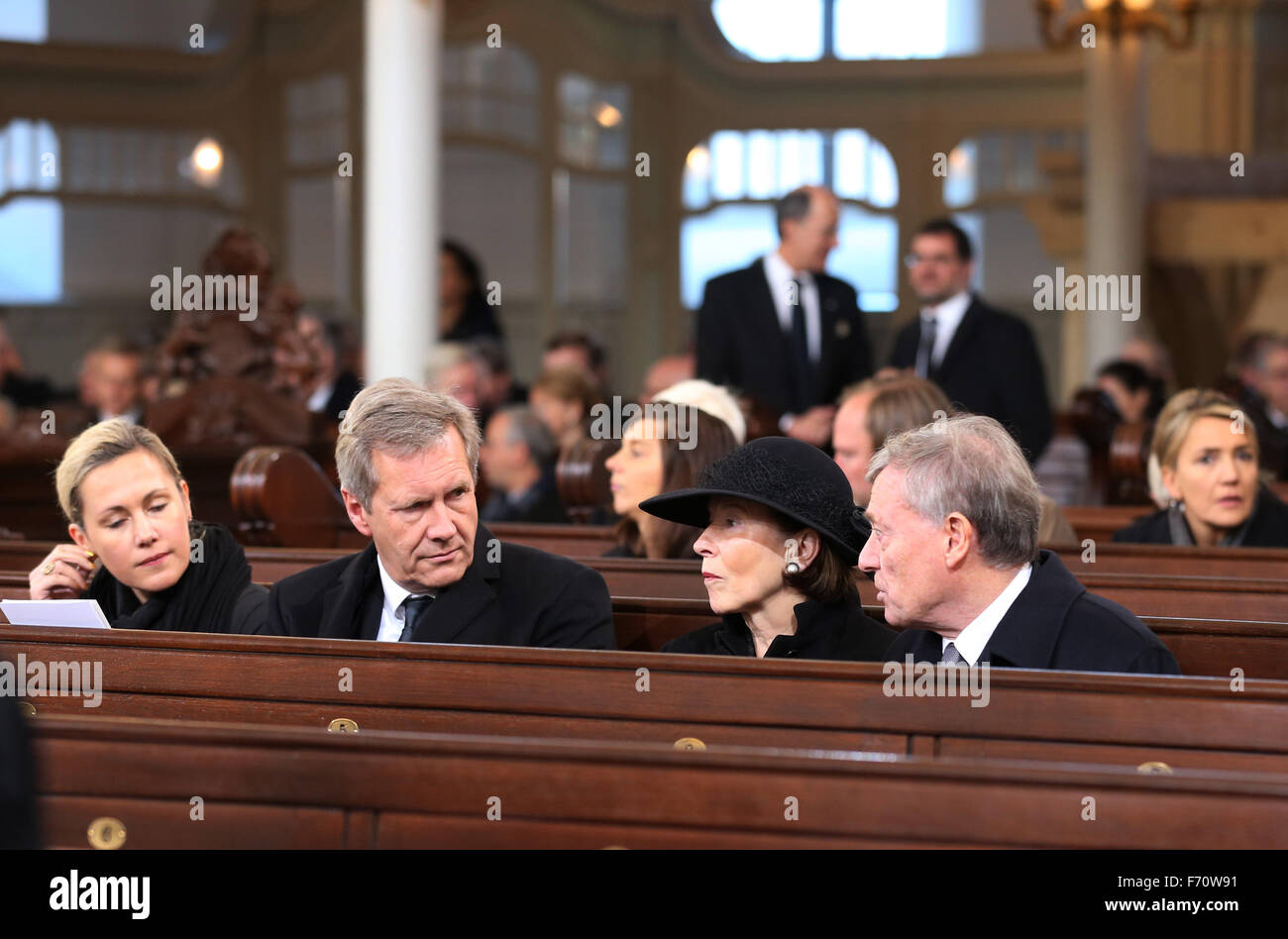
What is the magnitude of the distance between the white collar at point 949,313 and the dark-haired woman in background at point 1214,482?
48.2 inches

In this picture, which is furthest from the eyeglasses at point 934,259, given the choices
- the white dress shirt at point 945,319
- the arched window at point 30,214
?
the arched window at point 30,214

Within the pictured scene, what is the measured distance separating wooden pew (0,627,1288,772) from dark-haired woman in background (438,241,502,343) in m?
5.06

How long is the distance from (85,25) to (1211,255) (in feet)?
31.0

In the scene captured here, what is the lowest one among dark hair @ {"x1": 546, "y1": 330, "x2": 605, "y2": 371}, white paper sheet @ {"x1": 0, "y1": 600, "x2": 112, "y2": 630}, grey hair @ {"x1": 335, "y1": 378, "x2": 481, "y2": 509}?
white paper sheet @ {"x1": 0, "y1": 600, "x2": 112, "y2": 630}

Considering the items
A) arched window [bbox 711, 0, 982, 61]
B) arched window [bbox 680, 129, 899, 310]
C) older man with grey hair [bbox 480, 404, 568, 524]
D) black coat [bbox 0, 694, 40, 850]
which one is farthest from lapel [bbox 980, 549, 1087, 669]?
arched window [bbox 711, 0, 982, 61]

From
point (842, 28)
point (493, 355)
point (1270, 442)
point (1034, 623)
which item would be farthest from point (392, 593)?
point (842, 28)

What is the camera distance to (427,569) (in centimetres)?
296

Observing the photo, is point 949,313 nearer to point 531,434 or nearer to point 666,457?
point 531,434

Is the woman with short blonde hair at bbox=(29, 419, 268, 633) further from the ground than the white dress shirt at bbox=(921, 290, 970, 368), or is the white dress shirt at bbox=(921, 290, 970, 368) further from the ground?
the white dress shirt at bbox=(921, 290, 970, 368)

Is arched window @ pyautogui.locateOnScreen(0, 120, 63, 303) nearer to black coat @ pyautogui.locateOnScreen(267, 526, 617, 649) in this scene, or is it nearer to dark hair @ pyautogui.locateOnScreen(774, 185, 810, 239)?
dark hair @ pyautogui.locateOnScreen(774, 185, 810, 239)

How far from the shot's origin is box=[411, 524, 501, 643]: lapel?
9.57 ft

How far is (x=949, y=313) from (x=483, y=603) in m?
3.10

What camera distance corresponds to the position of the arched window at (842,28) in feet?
46.6
